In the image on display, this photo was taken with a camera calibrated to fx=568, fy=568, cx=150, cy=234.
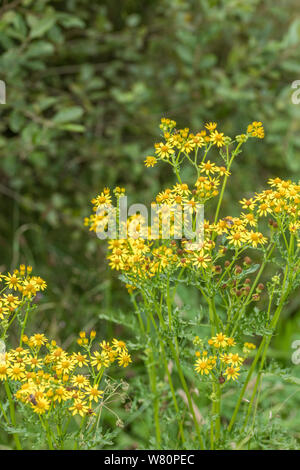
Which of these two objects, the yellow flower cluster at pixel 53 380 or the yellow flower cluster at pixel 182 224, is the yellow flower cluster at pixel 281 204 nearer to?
the yellow flower cluster at pixel 182 224

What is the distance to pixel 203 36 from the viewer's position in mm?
2830

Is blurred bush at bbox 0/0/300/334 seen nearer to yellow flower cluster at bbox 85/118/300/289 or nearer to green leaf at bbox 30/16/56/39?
green leaf at bbox 30/16/56/39

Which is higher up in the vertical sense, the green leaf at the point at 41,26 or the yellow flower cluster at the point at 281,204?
the green leaf at the point at 41,26

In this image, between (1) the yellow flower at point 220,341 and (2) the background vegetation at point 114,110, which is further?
(2) the background vegetation at point 114,110

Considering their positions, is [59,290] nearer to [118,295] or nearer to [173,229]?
[118,295]

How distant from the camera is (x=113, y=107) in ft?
9.59

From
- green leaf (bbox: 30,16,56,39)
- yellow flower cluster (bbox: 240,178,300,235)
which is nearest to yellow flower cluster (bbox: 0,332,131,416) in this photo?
yellow flower cluster (bbox: 240,178,300,235)

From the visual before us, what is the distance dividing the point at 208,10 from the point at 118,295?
1.48m

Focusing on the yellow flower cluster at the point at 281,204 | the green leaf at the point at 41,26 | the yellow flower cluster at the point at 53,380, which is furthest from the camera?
the green leaf at the point at 41,26

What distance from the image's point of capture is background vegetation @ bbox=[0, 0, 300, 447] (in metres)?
2.71

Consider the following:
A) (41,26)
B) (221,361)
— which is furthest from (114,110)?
(221,361)

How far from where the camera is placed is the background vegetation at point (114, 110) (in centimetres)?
271

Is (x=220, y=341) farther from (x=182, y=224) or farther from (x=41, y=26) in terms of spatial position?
(x=41, y=26)

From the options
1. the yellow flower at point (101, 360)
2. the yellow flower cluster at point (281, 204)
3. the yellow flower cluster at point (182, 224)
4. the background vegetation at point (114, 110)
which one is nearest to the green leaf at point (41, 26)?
the background vegetation at point (114, 110)
